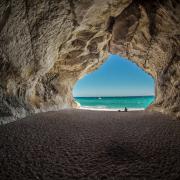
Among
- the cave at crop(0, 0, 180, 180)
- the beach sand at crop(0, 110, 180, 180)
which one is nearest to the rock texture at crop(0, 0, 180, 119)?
the cave at crop(0, 0, 180, 180)

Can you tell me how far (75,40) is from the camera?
32.1ft

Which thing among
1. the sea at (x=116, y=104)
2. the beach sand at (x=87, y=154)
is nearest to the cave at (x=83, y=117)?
the beach sand at (x=87, y=154)

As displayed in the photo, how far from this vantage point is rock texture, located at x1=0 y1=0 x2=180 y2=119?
18.1 feet

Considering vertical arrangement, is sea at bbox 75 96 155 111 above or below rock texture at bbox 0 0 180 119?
below

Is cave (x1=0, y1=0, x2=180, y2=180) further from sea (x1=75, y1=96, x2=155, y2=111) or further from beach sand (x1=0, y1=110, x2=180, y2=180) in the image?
sea (x1=75, y1=96, x2=155, y2=111)

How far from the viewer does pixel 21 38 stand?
5.65 metres

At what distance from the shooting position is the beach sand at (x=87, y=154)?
256 cm

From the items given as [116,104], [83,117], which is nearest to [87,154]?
[83,117]

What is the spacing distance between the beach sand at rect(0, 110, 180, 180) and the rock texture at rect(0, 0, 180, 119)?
2.31m

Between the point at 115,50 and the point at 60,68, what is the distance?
409cm

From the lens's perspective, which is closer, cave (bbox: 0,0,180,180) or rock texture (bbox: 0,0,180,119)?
cave (bbox: 0,0,180,180)

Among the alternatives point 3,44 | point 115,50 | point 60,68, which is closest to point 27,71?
point 3,44

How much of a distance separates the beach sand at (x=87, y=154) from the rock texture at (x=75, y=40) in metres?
2.31

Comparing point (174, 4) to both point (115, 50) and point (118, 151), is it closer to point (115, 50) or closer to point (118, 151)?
point (118, 151)
